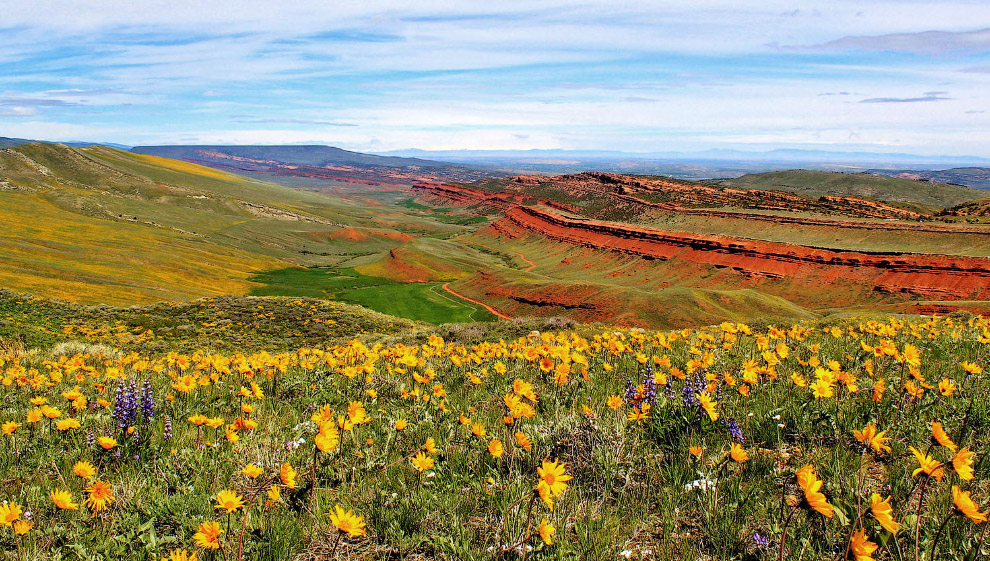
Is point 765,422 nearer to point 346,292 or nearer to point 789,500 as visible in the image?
point 789,500

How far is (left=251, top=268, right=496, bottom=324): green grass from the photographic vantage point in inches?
2336

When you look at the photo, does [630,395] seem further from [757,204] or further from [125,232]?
[757,204]

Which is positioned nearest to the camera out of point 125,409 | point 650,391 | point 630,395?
point 125,409

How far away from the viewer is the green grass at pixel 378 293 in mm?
59344

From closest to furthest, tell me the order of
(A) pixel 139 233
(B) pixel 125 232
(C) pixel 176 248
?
(C) pixel 176 248, (B) pixel 125 232, (A) pixel 139 233

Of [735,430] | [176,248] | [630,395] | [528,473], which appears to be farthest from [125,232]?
[735,430]

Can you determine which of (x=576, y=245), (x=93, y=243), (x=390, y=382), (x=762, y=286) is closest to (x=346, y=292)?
(x=93, y=243)

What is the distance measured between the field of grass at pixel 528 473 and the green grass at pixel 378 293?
4894cm

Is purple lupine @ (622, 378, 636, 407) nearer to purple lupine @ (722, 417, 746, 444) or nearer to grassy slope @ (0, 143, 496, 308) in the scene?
purple lupine @ (722, 417, 746, 444)

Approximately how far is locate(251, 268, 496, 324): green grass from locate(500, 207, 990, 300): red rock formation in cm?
3099

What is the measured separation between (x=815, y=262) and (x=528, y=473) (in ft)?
225

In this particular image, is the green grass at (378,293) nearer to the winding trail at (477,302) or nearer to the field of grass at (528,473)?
the winding trail at (477,302)

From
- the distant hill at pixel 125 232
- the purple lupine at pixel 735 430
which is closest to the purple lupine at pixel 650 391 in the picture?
the purple lupine at pixel 735 430

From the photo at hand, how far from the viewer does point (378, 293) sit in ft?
235
